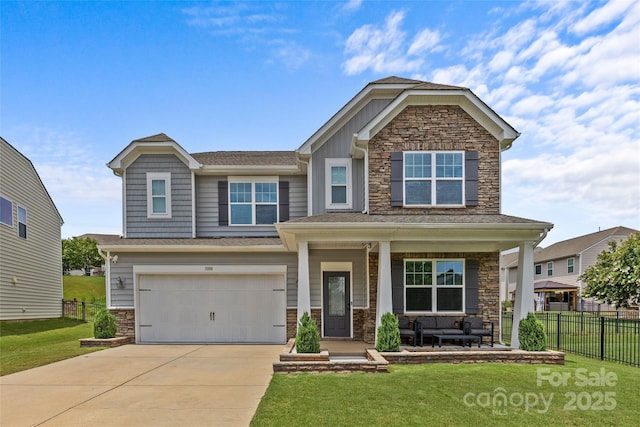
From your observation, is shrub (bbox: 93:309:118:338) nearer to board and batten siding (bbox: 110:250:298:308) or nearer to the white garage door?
board and batten siding (bbox: 110:250:298:308)

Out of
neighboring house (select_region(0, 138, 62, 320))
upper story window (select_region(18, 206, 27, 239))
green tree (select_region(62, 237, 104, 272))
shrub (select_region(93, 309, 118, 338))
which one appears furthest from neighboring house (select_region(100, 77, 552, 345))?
green tree (select_region(62, 237, 104, 272))

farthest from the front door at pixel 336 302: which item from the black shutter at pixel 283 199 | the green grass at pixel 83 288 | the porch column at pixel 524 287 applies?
the green grass at pixel 83 288

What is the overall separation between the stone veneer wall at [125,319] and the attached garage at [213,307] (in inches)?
6.8

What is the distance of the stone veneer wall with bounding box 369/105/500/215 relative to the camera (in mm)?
10766

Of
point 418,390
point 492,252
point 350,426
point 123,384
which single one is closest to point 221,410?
point 350,426

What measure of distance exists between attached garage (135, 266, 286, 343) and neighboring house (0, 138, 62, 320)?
799 centimetres

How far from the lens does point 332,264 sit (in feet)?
39.7

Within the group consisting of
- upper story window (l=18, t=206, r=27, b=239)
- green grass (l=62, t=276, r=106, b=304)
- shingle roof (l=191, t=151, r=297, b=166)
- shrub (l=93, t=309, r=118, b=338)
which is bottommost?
green grass (l=62, t=276, r=106, b=304)

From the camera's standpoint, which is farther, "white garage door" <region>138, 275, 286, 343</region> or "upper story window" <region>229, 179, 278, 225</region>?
"upper story window" <region>229, 179, 278, 225</region>

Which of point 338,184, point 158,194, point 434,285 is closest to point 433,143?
point 338,184

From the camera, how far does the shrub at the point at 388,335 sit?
8758 millimetres

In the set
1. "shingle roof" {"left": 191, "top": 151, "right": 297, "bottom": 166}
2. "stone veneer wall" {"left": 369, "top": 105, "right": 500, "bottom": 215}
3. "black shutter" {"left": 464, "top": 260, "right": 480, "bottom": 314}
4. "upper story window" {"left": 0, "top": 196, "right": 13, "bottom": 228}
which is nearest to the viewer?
"stone veneer wall" {"left": 369, "top": 105, "right": 500, "bottom": 215}

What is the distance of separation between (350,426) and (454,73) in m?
13.7

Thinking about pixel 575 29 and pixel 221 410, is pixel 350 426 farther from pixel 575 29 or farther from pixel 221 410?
pixel 575 29
